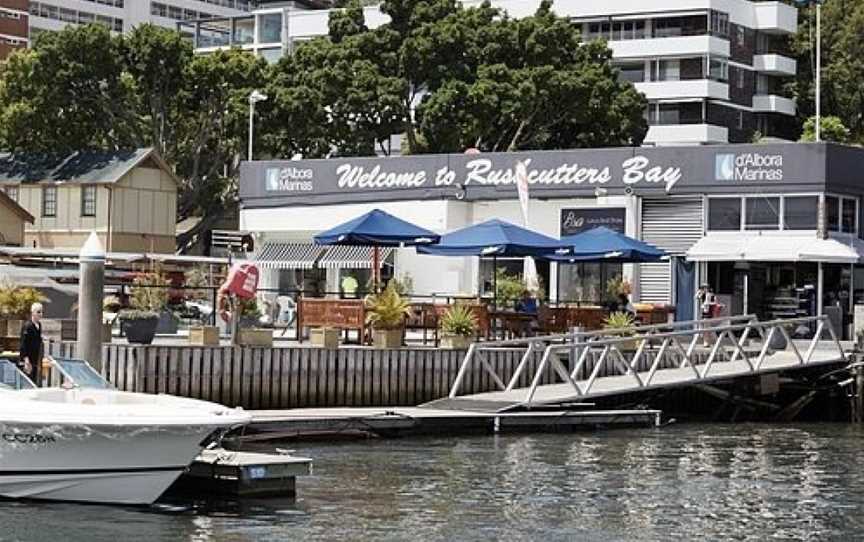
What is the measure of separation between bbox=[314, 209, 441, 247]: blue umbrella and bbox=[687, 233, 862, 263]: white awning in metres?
9.67

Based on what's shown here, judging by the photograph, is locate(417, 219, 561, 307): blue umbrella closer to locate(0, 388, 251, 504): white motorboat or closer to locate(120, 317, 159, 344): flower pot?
locate(120, 317, 159, 344): flower pot

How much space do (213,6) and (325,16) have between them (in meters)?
35.2

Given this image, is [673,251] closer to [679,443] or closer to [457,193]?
[457,193]

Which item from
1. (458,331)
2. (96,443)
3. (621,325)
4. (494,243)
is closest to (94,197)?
(494,243)

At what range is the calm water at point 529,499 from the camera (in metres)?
19.2

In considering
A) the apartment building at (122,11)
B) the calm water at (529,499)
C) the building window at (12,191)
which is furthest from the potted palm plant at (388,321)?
the apartment building at (122,11)

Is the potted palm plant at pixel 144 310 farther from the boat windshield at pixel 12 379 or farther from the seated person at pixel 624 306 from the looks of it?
the seated person at pixel 624 306

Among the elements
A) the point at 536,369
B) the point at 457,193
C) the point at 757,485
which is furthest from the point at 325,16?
Answer: the point at 757,485

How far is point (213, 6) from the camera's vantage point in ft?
436

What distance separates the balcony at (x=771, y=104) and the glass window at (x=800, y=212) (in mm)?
49974

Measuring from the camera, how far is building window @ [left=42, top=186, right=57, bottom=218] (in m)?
69.1

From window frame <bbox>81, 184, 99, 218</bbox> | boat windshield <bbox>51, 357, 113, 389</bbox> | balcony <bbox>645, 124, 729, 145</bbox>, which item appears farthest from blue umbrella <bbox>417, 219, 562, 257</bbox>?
balcony <bbox>645, 124, 729, 145</bbox>

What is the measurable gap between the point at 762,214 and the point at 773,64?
50.2 m

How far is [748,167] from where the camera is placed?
42.6 meters
